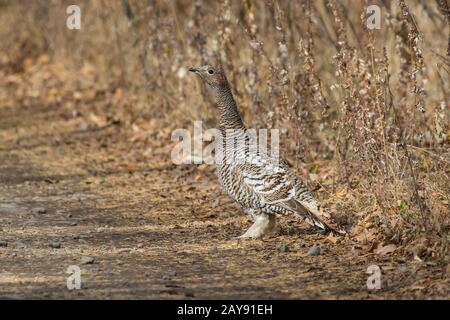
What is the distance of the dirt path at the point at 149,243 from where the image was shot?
612cm

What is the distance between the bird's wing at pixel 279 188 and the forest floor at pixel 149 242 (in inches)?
Result: 10.4

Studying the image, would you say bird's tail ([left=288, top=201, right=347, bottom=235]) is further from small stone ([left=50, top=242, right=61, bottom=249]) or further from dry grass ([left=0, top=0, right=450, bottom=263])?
small stone ([left=50, top=242, right=61, bottom=249])

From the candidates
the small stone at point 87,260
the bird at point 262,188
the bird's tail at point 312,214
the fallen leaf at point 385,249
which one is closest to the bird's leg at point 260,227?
the bird at point 262,188

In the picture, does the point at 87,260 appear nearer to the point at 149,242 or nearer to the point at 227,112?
the point at 149,242

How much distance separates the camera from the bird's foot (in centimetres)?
746

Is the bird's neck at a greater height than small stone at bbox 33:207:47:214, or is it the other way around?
the bird's neck

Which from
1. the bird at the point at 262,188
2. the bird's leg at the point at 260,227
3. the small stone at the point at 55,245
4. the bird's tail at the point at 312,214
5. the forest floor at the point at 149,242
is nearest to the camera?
the forest floor at the point at 149,242

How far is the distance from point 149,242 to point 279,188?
1140 millimetres

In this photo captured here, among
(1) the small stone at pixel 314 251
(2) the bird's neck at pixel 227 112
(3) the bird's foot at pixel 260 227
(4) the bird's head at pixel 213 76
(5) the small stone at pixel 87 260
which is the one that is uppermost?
(4) the bird's head at pixel 213 76

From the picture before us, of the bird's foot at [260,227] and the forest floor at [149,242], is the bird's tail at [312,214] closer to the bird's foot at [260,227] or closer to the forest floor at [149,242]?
the forest floor at [149,242]

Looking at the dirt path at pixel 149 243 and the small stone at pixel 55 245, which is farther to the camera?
the small stone at pixel 55 245

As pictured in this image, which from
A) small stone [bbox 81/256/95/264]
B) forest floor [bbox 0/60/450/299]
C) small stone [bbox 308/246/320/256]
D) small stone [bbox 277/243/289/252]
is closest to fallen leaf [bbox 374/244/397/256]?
forest floor [bbox 0/60/450/299]

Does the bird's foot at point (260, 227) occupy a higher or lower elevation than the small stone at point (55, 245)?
higher

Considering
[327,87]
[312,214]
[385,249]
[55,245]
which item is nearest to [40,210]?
[55,245]
